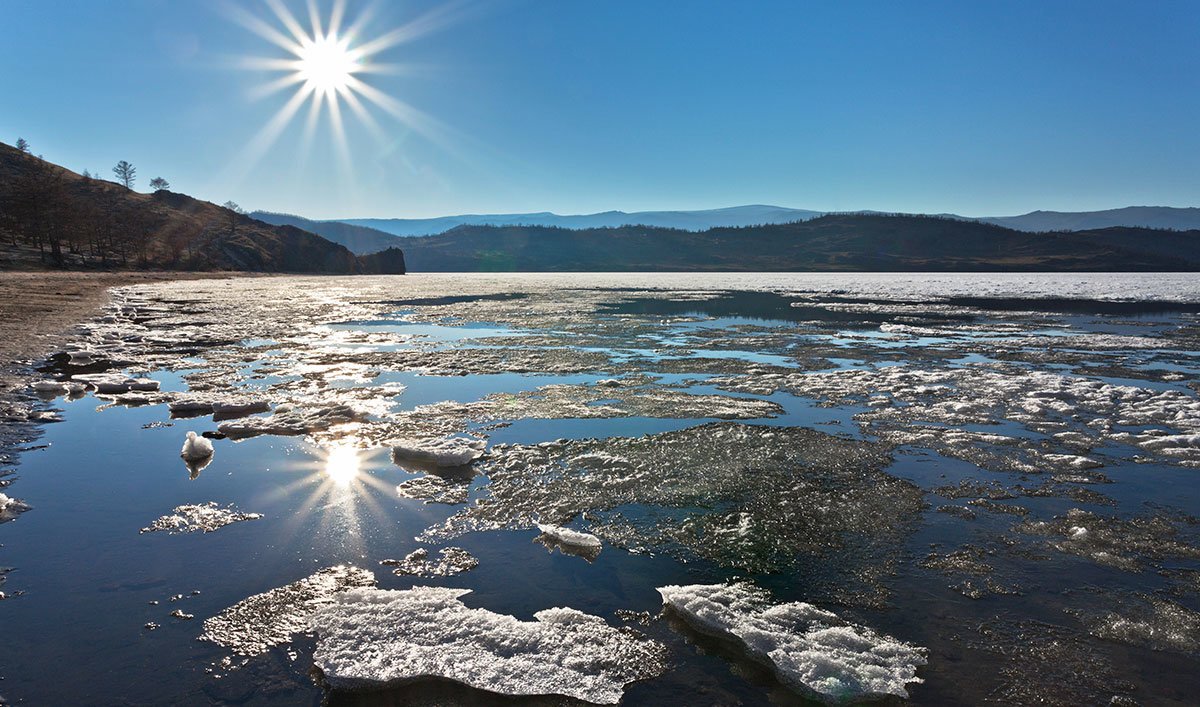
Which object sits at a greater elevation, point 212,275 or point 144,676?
point 212,275

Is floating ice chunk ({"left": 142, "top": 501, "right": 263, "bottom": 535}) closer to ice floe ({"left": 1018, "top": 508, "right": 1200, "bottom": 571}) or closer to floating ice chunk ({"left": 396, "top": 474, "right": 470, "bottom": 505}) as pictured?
floating ice chunk ({"left": 396, "top": 474, "right": 470, "bottom": 505})

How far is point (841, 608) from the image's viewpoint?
15.8ft

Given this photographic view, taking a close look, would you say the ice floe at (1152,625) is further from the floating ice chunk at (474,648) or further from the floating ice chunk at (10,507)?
the floating ice chunk at (10,507)

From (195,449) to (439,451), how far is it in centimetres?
361

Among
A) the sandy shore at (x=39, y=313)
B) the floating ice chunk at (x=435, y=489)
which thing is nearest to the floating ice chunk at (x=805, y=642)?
the floating ice chunk at (x=435, y=489)

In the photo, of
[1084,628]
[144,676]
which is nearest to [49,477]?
[144,676]

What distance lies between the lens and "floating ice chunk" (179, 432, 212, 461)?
27.2 feet

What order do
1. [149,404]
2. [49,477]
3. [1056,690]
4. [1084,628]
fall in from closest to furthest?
[1056,690] → [1084,628] → [49,477] → [149,404]

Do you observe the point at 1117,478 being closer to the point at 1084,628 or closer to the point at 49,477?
the point at 1084,628

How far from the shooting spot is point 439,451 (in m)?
8.40

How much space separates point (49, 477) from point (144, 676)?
5.59 meters

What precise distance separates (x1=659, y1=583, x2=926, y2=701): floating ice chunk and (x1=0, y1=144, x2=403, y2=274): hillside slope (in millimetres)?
79908

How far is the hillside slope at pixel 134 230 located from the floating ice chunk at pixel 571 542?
256 ft

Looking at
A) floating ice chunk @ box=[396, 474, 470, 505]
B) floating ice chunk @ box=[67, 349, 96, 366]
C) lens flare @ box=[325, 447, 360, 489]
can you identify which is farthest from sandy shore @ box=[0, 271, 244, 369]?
floating ice chunk @ box=[396, 474, 470, 505]
